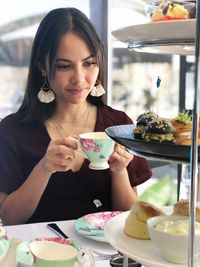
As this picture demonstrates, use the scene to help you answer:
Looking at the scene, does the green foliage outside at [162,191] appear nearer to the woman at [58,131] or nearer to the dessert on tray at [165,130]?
the woman at [58,131]

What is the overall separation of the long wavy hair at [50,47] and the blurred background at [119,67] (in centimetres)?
101

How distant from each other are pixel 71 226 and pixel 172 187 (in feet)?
7.06

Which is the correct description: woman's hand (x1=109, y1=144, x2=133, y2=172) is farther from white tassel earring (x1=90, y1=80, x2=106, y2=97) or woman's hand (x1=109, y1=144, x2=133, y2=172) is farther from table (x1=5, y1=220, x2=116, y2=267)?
white tassel earring (x1=90, y1=80, x2=106, y2=97)

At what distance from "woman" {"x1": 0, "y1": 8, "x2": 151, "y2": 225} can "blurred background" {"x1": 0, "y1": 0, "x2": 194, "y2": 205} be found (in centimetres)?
100

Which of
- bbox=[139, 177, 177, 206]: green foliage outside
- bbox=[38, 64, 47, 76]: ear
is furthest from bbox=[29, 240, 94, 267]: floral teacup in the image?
bbox=[139, 177, 177, 206]: green foliage outside

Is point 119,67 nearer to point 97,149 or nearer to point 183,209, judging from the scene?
point 97,149

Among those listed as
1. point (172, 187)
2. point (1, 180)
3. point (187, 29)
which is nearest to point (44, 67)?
point (1, 180)

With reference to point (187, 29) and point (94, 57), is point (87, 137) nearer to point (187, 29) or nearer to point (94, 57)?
point (187, 29)

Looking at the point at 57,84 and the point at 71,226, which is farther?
the point at 57,84

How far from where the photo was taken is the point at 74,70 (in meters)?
1.40

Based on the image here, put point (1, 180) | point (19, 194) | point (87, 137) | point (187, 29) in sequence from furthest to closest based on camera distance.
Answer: point (1, 180) → point (19, 194) → point (87, 137) → point (187, 29)

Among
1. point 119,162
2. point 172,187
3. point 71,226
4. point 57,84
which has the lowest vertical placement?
point 172,187

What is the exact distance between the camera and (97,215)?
3.89 ft

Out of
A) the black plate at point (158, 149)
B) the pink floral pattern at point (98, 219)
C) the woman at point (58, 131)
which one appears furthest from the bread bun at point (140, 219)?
the woman at point (58, 131)
